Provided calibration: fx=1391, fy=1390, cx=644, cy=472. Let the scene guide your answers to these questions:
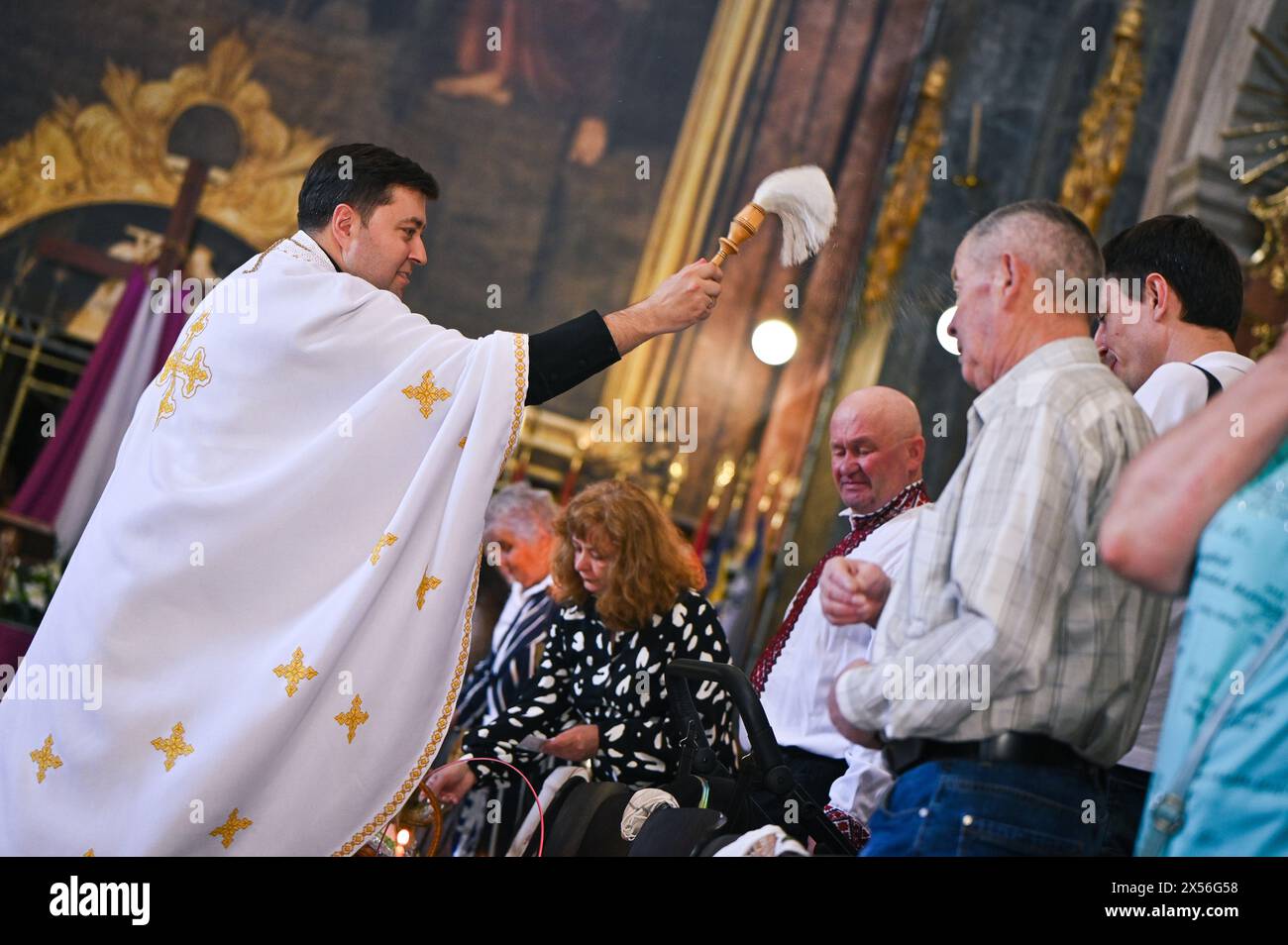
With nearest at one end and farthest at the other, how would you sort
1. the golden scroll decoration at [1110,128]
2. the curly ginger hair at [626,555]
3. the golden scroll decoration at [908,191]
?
the curly ginger hair at [626,555] → the golden scroll decoration at [1110,128] → the golden scroll decoration at [908,191]

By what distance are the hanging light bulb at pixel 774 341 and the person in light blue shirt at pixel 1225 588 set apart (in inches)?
299

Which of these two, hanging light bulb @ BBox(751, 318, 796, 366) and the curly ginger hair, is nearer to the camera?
the curly ginger hair

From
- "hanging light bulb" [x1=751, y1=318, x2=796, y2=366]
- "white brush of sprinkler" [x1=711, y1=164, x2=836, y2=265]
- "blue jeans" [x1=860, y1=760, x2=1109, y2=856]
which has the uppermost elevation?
"hanging light bulb" [x1=751, y1=318, x2=796, y2=366]

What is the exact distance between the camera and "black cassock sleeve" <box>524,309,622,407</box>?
304 cm

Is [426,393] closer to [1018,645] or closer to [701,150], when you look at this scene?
[1018,645]

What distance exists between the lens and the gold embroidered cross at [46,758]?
2844 millimetres

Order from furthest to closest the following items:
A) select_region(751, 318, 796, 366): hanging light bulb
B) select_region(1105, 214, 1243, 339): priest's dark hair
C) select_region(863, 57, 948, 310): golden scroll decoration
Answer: select_region(751, 318, 796, 366): hanging light bulb < select_region(863, 57, 948, 310): golden scroll decoration < select_region(1105, 214, 1243, 339): priest's dark hair

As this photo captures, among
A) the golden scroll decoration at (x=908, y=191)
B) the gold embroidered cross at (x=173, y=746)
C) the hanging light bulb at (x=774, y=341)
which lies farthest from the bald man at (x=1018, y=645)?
the hanging light bulb at (x=774, y=341)

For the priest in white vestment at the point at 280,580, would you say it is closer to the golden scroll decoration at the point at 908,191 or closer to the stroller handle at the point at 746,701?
the stroller handle at the point at 746,701

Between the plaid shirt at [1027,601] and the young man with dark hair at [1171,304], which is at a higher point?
the young man with dark hair at [1171,304]

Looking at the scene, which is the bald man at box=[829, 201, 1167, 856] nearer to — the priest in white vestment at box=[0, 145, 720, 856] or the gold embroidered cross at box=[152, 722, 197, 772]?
the priest in white vestment at box=[0, 145, 720, 856]

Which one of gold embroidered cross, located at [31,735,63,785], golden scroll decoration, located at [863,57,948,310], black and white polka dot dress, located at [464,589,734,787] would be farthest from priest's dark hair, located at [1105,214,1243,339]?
golden scroll decoration, located at [863,57,948,310]

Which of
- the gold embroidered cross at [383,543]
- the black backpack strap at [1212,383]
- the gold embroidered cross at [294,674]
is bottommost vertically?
the gold embroidered cross at [294,674]

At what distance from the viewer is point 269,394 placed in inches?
119
